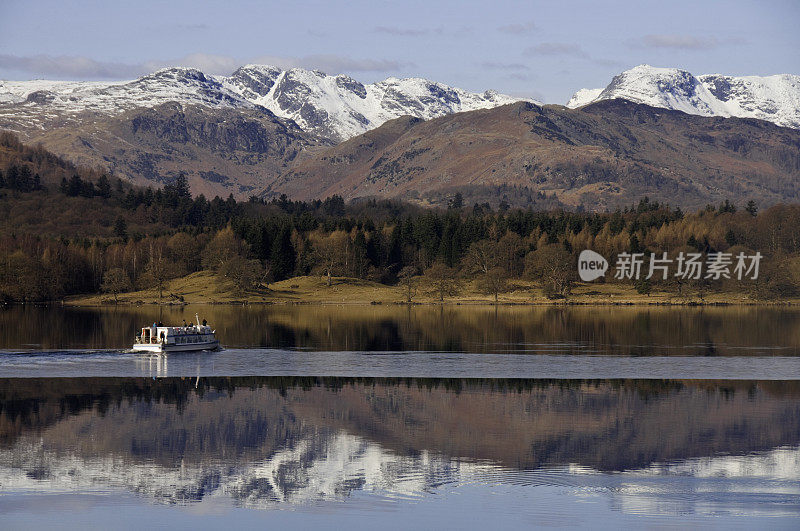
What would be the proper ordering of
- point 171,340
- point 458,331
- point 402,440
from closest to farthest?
point 402,440
point 171,340
point 458,331

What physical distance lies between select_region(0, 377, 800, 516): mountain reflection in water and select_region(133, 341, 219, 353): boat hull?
87.2 feet

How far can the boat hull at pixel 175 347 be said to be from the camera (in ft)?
358

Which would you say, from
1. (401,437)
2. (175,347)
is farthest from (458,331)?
(401,437)

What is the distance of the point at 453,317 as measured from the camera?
18400 cm

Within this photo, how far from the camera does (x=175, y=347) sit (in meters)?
112

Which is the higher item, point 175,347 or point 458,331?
point 458,331

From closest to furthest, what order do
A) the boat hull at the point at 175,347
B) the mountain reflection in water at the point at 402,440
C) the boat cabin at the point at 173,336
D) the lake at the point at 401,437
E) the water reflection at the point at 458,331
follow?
the lake at the point at 401,437 < the mountain reflection in water at the point at 402,440 < the boat hull at the point at 175,347 < the boat cabin at the point at 173,336 < the water reflection at the point at 458,331

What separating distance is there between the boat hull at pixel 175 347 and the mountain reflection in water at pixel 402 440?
26584mm

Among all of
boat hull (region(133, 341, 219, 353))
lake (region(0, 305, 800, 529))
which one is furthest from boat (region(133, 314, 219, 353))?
lake (region(0, 305, 800, 529))

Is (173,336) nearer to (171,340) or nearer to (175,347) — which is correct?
(171,340)

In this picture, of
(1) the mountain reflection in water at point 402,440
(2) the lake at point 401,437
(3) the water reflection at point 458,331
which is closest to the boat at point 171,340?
(2) the lake at point 401,437

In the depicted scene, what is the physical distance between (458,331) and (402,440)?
85.5m

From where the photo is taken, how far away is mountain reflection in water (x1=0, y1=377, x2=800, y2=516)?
47.7 meters

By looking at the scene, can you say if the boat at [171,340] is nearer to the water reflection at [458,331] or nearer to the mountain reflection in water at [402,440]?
the water reflection at [458,331]
